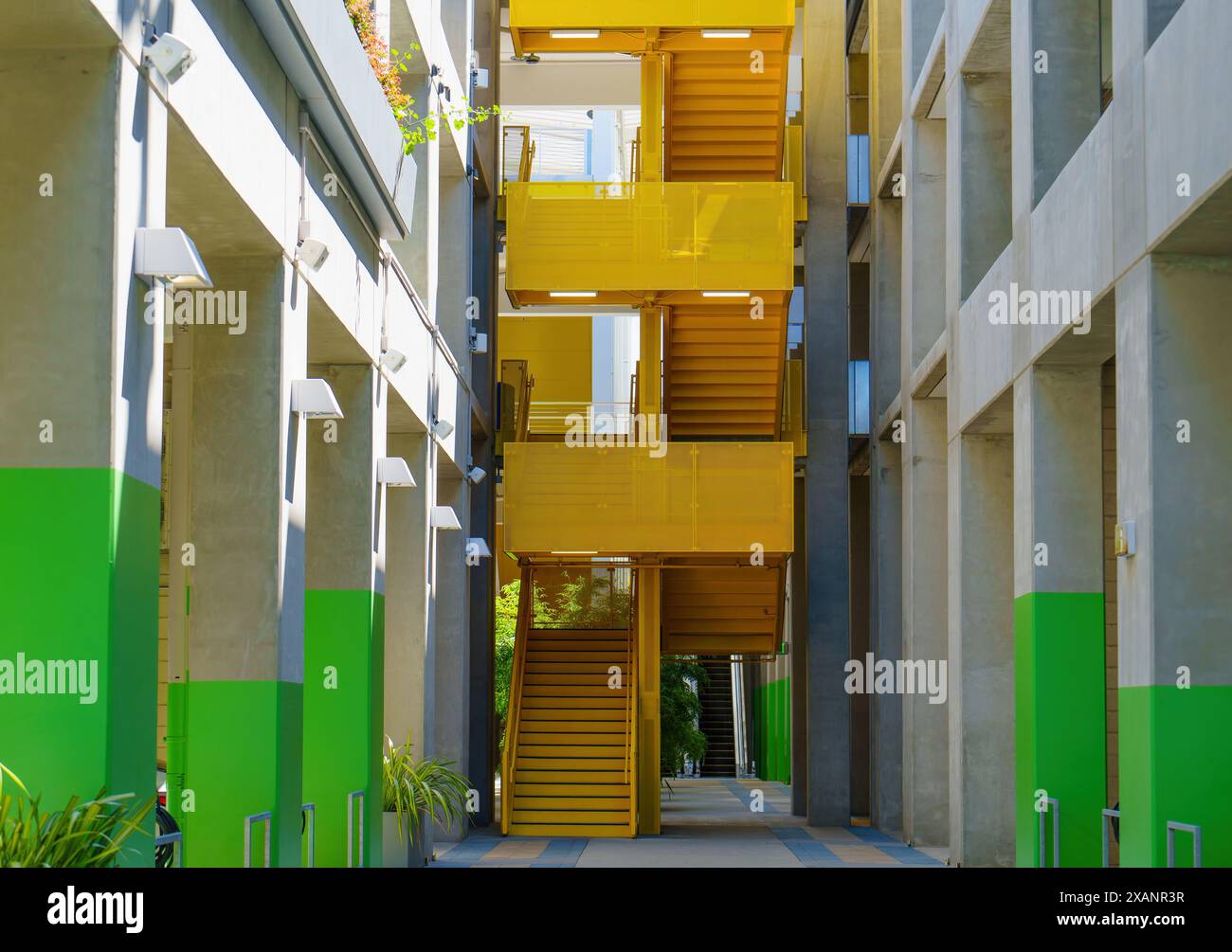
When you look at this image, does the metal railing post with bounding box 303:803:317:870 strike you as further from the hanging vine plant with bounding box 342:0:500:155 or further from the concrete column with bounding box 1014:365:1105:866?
the concrete column with bounding box 1014:365:1105:866

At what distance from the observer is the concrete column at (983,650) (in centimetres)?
1588

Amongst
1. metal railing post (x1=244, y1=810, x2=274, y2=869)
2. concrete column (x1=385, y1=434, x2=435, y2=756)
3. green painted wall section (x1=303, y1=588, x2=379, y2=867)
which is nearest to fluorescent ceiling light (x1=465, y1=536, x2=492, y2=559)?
concrete column (x1=385, y1=434, x2=435, y2=756)

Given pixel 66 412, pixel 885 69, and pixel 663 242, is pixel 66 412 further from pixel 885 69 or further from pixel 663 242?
pixel 885 69

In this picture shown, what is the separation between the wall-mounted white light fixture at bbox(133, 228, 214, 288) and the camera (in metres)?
7.09

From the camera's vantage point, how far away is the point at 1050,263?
1250 centimetres

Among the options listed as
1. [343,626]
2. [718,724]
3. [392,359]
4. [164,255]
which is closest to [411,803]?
[343,626]

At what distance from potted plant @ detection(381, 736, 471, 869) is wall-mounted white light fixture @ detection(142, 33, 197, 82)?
7859 millimetres

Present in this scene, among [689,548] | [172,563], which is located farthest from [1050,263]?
[689,548]

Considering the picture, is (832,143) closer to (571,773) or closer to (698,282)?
(698,282)

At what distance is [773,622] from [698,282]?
5.69m

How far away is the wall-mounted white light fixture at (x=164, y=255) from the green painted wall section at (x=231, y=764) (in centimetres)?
351

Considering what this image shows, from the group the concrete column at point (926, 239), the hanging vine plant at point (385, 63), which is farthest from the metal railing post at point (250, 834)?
the concrete column at point (926, 239)

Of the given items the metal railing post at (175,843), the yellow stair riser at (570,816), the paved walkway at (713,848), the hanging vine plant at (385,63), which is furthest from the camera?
the yellow stair riser at (570,816)

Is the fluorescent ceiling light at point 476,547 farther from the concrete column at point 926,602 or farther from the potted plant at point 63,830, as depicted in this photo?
the potted plant at point 63,830
